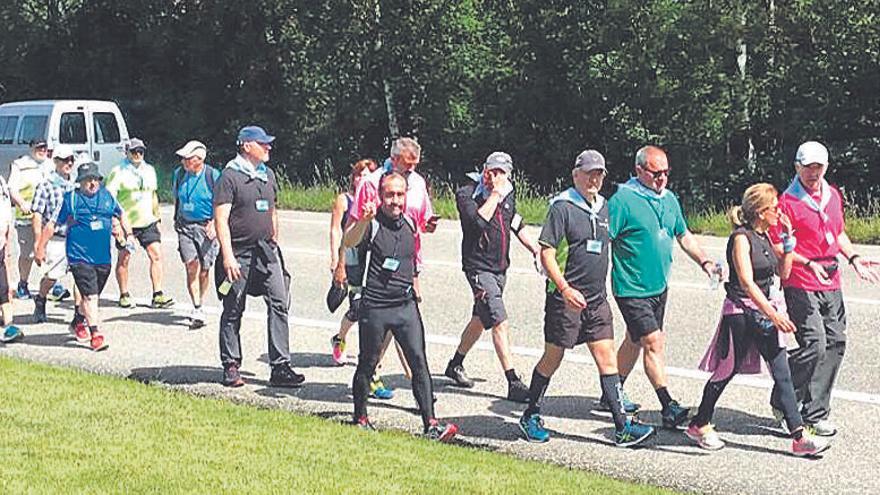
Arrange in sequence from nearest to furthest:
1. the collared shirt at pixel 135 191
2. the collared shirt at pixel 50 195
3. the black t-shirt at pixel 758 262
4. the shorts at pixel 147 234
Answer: the black t-shirt at pixel 758 262, the collared shirt at pixel 50 195, the collared shirt at pixel 135 191, the shorts at pixel 147 234

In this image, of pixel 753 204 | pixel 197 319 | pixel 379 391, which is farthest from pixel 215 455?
pixel 197 319

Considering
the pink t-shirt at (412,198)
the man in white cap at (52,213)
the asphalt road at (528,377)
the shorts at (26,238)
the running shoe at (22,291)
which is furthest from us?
the running shoe at (22,291)

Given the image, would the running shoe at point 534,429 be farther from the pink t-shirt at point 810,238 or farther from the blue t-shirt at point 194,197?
the blue t-shirt at point 194,197

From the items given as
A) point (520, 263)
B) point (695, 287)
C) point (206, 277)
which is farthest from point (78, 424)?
point (520, 263)

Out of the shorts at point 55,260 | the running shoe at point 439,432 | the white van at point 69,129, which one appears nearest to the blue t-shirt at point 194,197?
the shorts at point 55,260

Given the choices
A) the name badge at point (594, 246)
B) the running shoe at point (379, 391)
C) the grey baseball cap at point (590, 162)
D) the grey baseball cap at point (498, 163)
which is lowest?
the running shoe at point (379, 391)

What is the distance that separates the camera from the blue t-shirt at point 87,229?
1104 cm

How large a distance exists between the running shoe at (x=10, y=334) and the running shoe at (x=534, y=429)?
5.33 m

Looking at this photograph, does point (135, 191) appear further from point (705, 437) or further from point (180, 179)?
point (705, 437)

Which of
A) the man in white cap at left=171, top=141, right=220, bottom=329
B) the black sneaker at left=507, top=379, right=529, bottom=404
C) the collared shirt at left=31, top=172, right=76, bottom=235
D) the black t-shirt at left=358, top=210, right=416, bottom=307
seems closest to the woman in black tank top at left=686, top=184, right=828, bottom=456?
the black sneaker at left=507, top=379, right=529, bottom=404

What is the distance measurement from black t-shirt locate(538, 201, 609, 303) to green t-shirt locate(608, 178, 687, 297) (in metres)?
0.22

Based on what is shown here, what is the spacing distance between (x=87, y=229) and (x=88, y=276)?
41 centimetres

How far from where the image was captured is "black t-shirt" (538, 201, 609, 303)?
810 centimetres

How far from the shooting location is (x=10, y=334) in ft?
37.5
